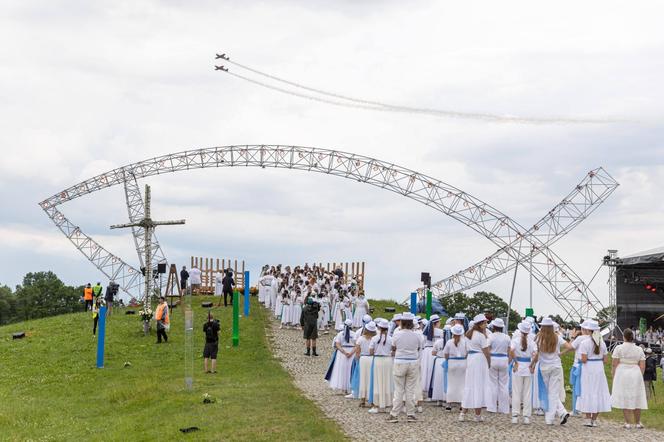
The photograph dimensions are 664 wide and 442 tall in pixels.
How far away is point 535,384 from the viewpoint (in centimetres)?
2002

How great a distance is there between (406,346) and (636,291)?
43035 mm

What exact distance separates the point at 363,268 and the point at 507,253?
31.7 feet

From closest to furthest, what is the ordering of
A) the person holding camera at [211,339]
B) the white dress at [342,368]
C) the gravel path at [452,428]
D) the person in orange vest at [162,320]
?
the gravel path at [452,428] → the white dress at [342,368] → the person holding camera at [211,339] → the person in orange vest at [162,320]

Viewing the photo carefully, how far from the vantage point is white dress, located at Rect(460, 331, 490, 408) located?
18.8m

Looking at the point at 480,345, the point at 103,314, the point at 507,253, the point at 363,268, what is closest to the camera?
the point at 480,345

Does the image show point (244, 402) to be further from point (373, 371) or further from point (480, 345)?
point (480, 345)

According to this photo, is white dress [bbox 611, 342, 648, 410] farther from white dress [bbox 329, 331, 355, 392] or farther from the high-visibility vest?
the high-visibility vest

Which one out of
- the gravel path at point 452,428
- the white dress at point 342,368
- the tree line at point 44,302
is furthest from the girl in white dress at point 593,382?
the tree line at point 44,302

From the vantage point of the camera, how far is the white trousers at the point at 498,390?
1909 cm

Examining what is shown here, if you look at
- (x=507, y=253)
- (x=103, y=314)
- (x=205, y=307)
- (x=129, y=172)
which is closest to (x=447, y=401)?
(x=103, y=314)

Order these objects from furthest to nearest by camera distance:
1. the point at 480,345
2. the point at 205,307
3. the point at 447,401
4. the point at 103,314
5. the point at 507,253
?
the point at 507,253 < the point at 205,307 < the point at 103,314 < the point at 447,401 < the point at 480,345

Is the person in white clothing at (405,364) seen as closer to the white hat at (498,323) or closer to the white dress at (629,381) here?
the white hat at (498,323)

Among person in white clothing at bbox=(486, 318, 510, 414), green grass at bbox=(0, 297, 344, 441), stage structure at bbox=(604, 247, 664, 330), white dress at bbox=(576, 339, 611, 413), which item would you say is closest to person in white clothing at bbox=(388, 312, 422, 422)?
green grass at bbox=(0, 297, 344, 441)

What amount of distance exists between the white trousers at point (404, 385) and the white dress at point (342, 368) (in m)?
4.60
